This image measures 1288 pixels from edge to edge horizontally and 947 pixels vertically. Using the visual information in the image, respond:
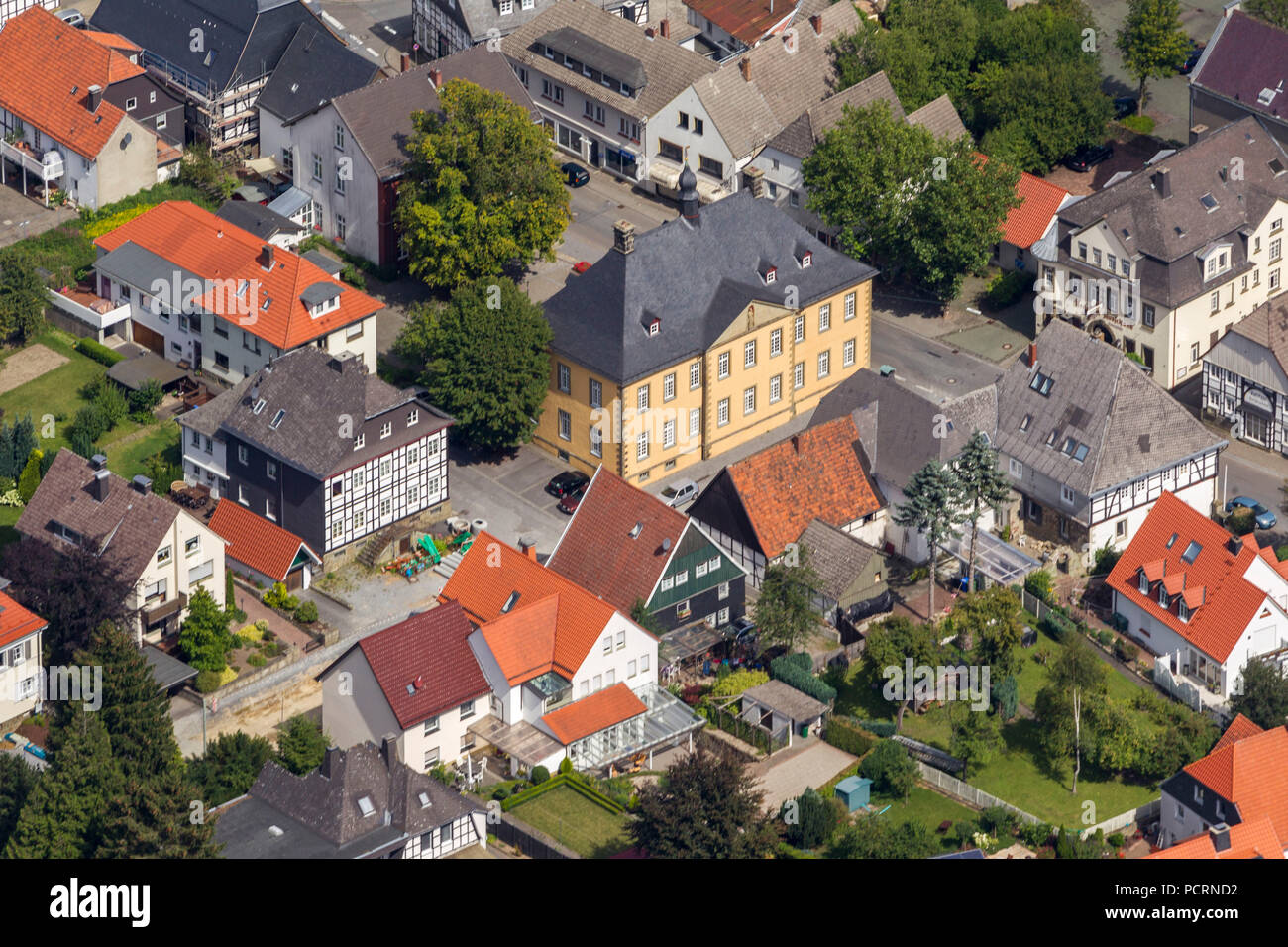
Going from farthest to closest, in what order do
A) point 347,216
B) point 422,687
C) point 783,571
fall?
1. point 347,216
2. point 783,571
3. point 422,687

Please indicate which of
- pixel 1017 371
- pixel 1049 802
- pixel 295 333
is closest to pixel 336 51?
pixel 295 333

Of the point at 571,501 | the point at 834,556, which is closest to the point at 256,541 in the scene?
the point at 571,501

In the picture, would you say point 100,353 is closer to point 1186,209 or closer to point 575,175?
point 575,175

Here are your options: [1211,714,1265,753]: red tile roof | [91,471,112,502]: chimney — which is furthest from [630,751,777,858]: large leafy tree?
[91,471,112,502]: chimney

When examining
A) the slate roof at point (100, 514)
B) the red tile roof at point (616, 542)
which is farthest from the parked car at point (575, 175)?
the slate roof at point (100, 514)

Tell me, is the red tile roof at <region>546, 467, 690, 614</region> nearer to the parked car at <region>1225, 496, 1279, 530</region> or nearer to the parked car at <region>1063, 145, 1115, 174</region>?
the parked car at <region>1225, 496, 1279, 530</region>

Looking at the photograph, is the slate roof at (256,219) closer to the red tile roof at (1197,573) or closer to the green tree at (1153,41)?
the red tile roof at (1197,573)

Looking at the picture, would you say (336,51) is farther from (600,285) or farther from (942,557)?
(942,557)
